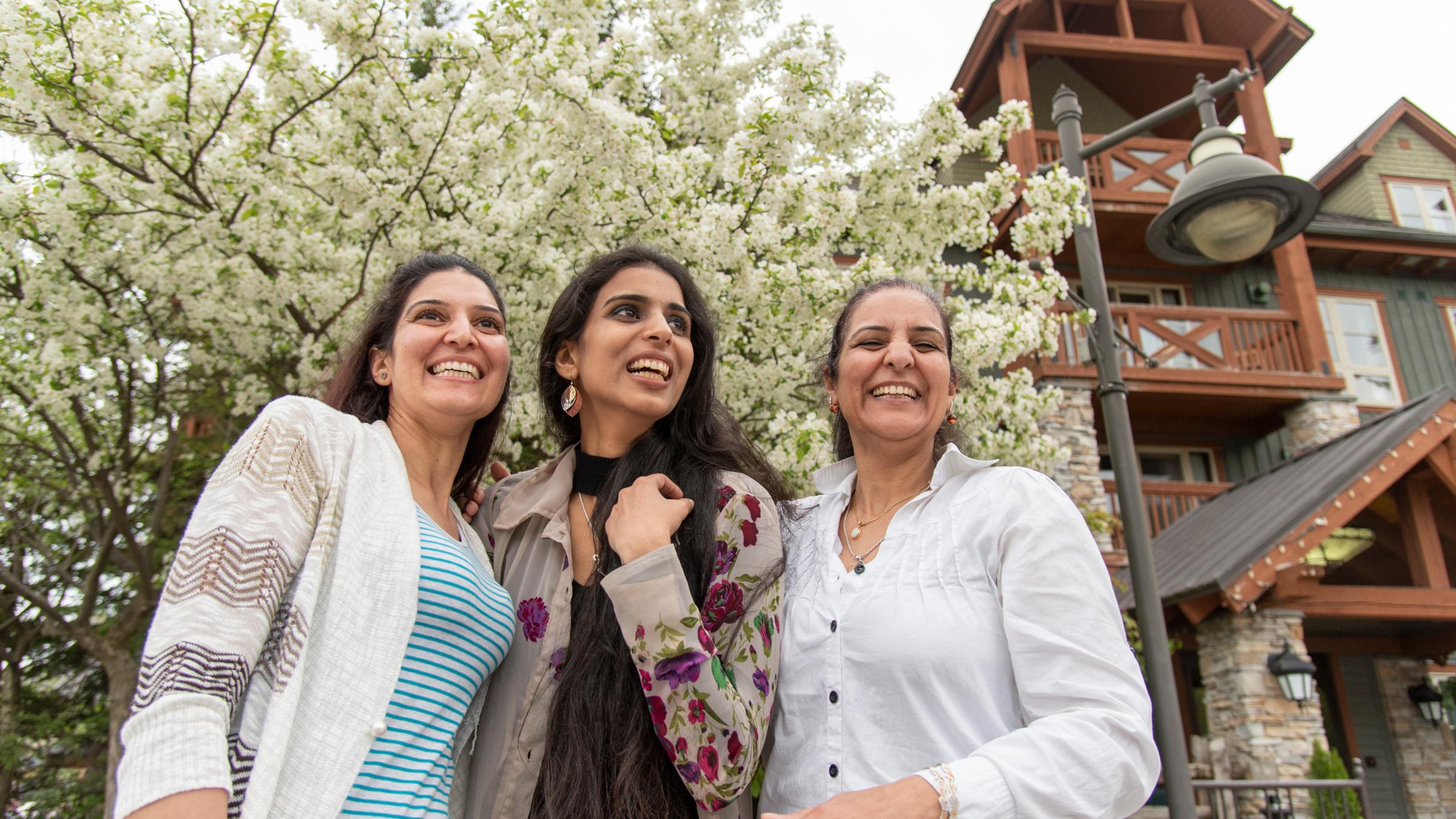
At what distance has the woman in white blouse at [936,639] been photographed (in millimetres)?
1663

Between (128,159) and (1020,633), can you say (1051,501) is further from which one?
(128,159)

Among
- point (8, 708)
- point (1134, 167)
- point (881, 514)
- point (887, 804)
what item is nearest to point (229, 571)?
point (887, 804)

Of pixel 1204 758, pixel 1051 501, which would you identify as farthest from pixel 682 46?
pixel 1204 758

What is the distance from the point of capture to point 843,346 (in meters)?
2.51

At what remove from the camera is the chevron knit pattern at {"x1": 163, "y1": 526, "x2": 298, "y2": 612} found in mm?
1542

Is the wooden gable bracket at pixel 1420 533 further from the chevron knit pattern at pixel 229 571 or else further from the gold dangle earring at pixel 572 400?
the chevron knit pattern at pixel 229 571

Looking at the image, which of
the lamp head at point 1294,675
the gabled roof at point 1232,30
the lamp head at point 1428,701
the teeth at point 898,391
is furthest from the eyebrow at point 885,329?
the gabled roof at point 1232,30

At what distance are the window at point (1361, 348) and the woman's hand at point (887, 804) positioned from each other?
16.4m

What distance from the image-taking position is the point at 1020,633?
1809 millimetres

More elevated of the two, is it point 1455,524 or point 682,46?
point 682,46

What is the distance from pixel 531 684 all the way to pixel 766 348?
408 cm

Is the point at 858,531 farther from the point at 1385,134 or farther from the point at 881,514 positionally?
the point at 1385,134

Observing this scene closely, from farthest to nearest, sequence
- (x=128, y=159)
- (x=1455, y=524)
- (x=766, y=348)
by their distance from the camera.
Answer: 1. (x=1455, y=524)
2. (x=766, y=348)
3. (x=128, y=159)

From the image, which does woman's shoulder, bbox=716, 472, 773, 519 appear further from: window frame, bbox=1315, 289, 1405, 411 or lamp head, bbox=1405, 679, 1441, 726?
window frame, bbox=1315, 289, 1405, 411
